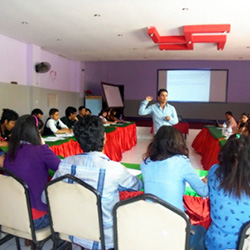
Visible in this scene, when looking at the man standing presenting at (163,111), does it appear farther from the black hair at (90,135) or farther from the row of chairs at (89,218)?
the row of chairs at (89,218)

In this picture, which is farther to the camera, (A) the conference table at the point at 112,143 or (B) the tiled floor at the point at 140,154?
(A) the conference table at the point at 112,143

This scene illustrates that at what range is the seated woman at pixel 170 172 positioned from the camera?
129cm

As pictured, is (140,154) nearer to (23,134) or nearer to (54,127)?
(54,127)

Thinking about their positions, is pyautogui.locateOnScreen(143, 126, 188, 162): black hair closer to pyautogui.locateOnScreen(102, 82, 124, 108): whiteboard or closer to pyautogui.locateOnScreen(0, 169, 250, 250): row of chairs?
pyautogui.locateOnScreen(0, 169, 250, 250): row of chairs

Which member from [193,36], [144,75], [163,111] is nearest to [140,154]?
[163,111]

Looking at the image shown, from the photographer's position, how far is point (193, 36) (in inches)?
211

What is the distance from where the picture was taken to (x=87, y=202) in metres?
1.26

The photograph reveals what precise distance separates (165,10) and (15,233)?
12.3 feet

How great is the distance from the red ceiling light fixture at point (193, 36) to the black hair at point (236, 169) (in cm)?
409

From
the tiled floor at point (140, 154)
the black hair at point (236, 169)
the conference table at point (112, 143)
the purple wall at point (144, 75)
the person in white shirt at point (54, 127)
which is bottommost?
the tiled floor at point (140, 154)

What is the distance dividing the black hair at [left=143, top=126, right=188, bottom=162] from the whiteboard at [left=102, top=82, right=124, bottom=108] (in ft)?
25.2

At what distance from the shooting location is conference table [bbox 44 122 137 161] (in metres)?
3.04

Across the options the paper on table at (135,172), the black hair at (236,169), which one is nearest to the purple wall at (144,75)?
the paper on table at (135,172)

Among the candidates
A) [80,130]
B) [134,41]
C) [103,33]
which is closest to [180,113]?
[134,41]
